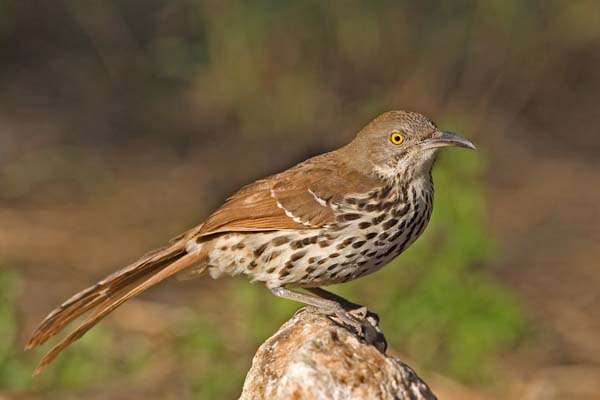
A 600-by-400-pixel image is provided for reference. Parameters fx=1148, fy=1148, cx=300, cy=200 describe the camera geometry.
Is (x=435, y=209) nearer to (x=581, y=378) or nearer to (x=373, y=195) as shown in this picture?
(x=373, y=195)

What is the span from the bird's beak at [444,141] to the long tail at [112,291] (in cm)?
112

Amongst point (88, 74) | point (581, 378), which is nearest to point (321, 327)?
point (581, 378)

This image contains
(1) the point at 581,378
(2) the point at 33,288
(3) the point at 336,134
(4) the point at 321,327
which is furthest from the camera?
(3) the point at 336,134

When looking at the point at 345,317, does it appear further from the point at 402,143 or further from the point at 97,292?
the point at 97,292

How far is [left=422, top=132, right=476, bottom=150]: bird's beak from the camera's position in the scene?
16.3 ft

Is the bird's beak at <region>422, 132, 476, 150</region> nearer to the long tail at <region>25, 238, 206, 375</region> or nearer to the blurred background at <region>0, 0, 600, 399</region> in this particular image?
the long tail at <region>25, 238, 206, 375</region>

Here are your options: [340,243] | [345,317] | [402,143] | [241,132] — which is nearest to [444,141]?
[402,143]

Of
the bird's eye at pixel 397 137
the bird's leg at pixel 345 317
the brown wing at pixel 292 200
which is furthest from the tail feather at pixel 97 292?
the bird's eye at pixel 397 137

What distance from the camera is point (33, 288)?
8.37m

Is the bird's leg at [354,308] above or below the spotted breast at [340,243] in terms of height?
below

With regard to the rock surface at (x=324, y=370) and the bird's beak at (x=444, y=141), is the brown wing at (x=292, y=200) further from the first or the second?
the rock surface at (x=324, y=370)

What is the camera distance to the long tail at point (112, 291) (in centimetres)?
486

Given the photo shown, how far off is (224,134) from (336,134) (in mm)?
1301

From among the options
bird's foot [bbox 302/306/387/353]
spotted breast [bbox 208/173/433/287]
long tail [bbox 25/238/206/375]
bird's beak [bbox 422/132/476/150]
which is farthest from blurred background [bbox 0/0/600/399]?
bird's foot [bbox 302/306/387/353]
